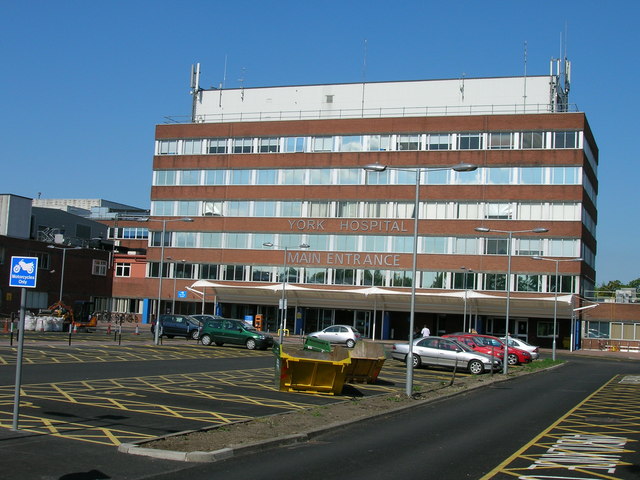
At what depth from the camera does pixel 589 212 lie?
68.1m

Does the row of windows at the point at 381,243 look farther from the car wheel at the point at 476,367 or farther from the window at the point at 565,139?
the car wheel at the point at 476,367

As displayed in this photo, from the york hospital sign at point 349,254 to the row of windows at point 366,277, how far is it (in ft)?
2.08

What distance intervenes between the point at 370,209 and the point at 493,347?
105 ft

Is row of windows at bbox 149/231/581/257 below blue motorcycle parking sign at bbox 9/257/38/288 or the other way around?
the other way around

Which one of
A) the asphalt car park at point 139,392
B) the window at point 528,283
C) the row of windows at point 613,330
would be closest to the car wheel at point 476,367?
the asphalt car park at point 139,392

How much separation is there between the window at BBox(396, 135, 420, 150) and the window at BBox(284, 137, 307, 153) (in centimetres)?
890

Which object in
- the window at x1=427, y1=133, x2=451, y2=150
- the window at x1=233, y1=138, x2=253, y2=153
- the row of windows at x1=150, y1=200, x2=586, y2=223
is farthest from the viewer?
the window at x1=233, y1=138, x2=253, y2=153

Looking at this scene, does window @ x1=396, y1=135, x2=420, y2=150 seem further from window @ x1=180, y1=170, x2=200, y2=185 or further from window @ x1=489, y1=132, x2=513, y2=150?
window @ x1=180, y1=170, x2=200, y2=185

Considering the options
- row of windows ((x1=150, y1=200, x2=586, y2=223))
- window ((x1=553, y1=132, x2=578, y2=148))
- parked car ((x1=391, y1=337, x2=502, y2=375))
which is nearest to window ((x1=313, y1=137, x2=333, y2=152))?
row of windows ((x1=150, y1=200, x2=586, y2=223))

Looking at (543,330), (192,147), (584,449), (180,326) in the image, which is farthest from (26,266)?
(192,147)

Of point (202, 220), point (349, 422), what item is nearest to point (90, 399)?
point (349, 422)

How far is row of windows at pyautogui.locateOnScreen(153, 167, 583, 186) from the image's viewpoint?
63.8 m

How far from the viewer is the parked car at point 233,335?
41250 mm

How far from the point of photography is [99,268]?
7862 cm
